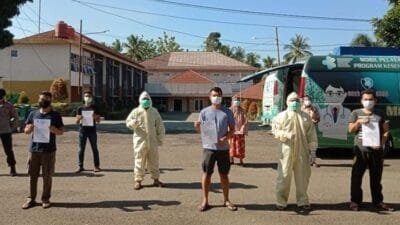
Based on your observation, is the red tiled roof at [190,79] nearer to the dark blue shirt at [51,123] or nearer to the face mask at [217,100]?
the dark blue shirt at [51,123]

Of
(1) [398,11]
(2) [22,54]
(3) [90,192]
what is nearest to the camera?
(3) [90,192]

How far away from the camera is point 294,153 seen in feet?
26.4

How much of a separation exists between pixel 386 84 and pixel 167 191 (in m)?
8.14

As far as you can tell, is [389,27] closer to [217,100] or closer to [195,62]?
[217,100]

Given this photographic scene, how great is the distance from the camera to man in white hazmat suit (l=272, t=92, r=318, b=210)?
803cm

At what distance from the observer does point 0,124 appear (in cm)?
1143

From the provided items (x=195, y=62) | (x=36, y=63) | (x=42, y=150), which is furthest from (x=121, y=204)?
(x=195, y=62)

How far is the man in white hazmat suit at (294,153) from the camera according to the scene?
316 inches

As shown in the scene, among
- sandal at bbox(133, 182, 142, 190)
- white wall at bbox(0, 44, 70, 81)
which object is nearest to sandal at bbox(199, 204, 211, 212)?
sandal at bbox(133, 182, 142, 190)

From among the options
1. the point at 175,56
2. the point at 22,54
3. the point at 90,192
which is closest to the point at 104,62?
the point at 22,54

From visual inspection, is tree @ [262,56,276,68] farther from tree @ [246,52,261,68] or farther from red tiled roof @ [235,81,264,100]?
red tiled roof @ [235,81,264,100]

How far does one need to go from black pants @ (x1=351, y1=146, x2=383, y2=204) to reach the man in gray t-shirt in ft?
6.06

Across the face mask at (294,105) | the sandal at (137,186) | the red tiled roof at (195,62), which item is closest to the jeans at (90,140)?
the sandal at (137,186)

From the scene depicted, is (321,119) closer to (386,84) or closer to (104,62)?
(386,84)
